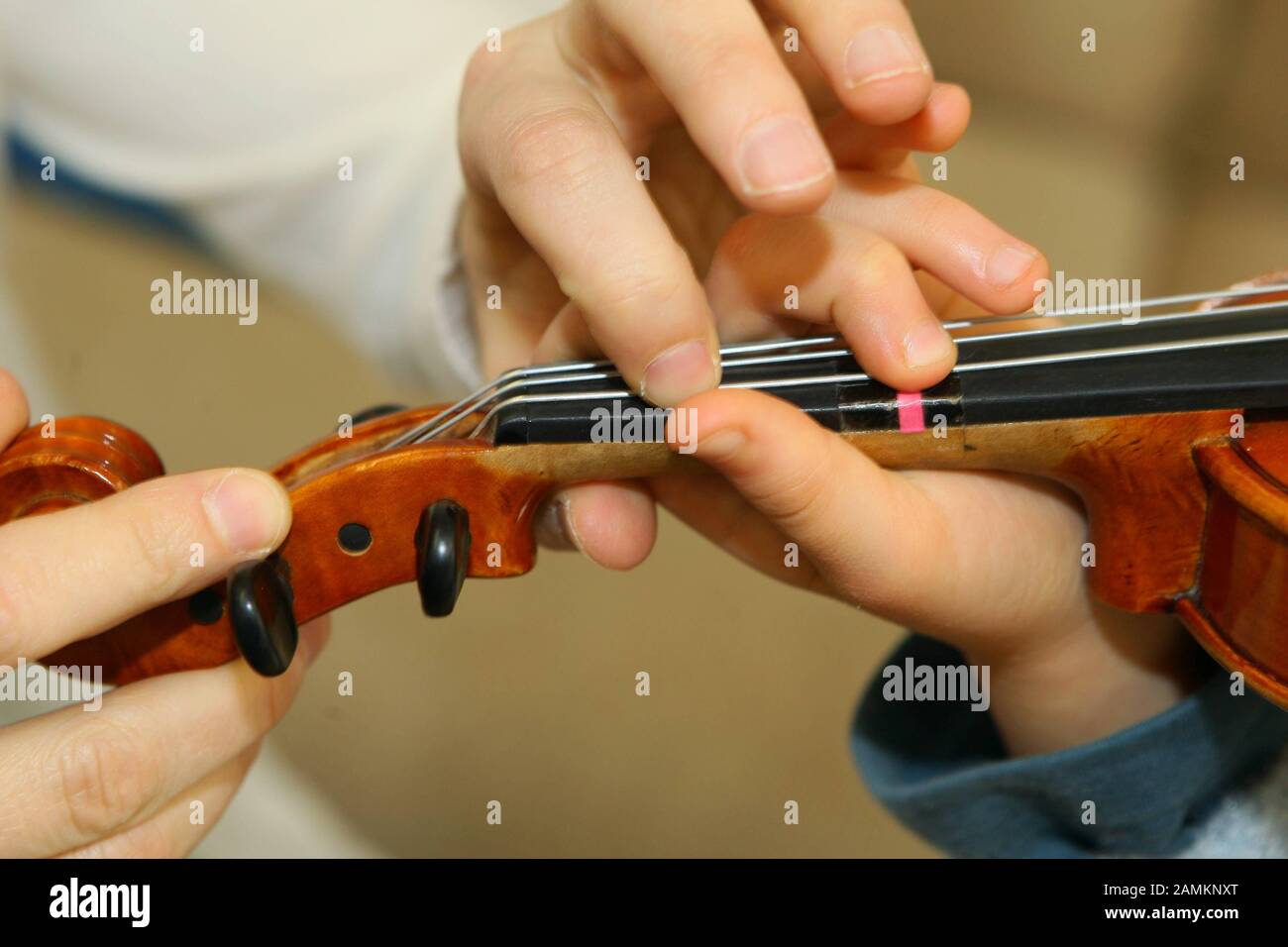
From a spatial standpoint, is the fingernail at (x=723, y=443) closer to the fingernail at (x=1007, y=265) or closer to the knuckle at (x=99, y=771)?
the fingernail at (x=1007, y=265)

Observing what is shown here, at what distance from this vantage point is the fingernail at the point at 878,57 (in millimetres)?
510

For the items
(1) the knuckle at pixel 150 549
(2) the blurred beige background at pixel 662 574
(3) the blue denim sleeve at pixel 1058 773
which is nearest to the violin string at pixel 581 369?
(1) the knuckle at pixel 150 549

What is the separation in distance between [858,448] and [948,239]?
134mm

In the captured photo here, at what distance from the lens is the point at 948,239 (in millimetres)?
584

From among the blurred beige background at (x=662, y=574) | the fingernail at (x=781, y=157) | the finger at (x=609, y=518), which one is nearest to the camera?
the fingernail at (x=781, y=157)

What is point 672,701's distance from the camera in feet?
4.84

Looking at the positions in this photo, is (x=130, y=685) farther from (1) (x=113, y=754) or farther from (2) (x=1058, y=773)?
(2) (x=1058, y=773)

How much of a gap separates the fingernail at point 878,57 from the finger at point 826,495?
147 millimetres

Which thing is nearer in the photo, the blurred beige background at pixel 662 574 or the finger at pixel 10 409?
the finger at pixel 10 409

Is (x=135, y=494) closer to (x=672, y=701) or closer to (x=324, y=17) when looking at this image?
(x=324, y=17)

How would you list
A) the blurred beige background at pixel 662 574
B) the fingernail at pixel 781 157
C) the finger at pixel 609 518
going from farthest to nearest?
the blurred beige background at pixel 662 574 → the finger at pixel 609 518 → the fingernail at pixel 781 157

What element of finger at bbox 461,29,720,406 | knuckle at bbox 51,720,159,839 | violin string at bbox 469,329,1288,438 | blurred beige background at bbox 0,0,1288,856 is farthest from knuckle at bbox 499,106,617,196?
blurred beige background at bbox 0,0,1288,856

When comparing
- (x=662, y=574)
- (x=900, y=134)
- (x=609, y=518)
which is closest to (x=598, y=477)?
(x=609, y=518)

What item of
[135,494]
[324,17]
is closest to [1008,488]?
[135,494]
